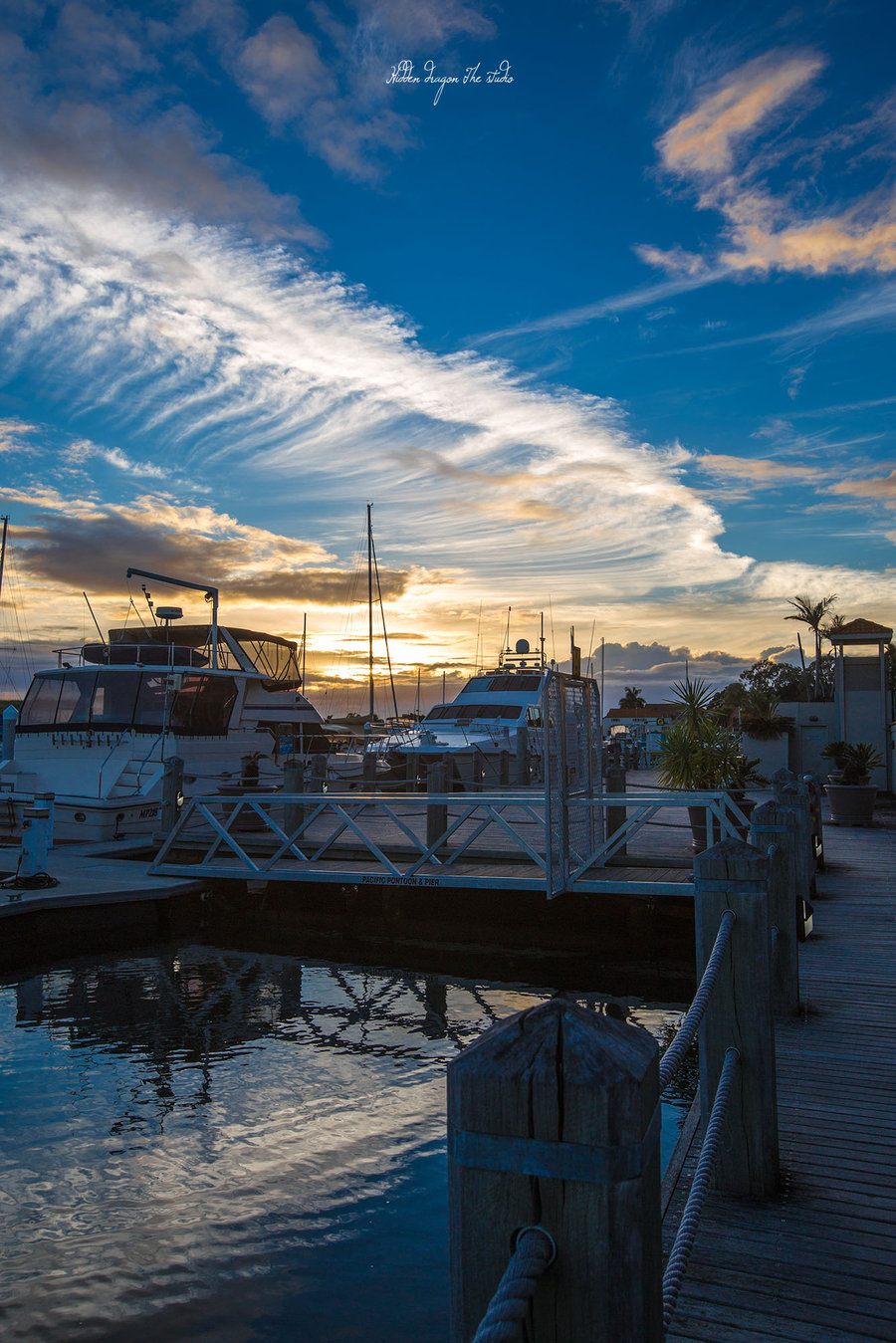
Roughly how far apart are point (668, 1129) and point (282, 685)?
26424 mm

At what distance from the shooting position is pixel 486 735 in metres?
27.8

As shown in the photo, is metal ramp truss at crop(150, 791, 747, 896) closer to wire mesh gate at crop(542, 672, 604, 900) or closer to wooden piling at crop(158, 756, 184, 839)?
wire mesh gate at crop(542, 672, 604, 900)

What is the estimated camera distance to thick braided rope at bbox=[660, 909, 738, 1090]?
2.29 meters

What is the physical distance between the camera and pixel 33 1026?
30.8 ft

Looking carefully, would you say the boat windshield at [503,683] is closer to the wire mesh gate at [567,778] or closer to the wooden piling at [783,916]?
the wire mesh gate at [567,778]

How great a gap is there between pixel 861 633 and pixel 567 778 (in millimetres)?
16077

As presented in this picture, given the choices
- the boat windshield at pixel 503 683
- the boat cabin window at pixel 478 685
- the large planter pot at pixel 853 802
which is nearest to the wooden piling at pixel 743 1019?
the large planter pot at pixel 853 802

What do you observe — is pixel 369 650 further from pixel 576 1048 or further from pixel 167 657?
pixel 576 1048

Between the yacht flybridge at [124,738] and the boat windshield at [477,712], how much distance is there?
27.8 feet

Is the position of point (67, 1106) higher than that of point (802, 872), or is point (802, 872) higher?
point (802, 872)

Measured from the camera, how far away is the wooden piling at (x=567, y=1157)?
4.37 feet

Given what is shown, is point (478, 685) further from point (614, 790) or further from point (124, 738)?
point (614, 790)

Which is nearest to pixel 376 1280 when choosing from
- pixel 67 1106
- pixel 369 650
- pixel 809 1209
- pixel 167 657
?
pixel 809 1209

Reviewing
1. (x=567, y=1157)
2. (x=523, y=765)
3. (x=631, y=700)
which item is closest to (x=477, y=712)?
(x=523, y=765)
